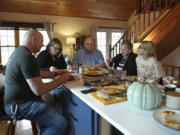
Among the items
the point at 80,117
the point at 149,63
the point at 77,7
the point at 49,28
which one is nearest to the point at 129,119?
the point at 80,117

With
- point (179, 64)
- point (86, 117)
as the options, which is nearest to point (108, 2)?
point (179, 64)

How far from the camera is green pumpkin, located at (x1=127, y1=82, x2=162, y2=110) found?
3.41ft

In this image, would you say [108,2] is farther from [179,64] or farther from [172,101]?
[172,101]

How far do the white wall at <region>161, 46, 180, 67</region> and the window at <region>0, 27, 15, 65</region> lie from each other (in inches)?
206

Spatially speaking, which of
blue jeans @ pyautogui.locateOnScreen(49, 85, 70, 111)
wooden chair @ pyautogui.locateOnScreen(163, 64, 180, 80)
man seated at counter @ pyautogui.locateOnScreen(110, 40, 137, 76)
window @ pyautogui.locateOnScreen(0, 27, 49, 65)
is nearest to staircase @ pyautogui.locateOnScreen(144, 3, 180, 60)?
wooden chair @ pyautogui.locateOnScreen(163, 64, 180, 80)

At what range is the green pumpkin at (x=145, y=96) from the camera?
40.9 inches

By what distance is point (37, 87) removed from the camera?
56.6 inches

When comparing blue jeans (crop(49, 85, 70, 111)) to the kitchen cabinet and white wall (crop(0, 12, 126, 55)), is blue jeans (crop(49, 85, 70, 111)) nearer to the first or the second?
the kitchen cabinet

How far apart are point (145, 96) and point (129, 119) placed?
193 millimetres

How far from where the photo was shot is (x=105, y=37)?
22.6 ft

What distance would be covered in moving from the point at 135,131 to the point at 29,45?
1.25 metres

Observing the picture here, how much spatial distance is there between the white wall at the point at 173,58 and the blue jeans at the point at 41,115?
4806mm

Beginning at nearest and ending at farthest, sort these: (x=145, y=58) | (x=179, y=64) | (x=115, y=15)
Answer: (x=145, y=58) < (x=179, y=64) < (x=115, y=15)

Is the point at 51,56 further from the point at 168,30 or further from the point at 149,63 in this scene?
the point at 168,30
